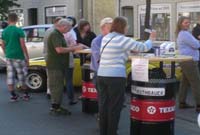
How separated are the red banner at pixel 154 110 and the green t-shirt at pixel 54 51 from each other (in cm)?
248

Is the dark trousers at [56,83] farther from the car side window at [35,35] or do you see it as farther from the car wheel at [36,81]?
the car side window at [35,35]

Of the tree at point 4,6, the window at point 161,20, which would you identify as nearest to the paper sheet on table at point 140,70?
the window at point 161,20

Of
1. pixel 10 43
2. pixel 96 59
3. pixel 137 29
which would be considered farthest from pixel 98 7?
pixel 96 59

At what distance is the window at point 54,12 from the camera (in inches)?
1233

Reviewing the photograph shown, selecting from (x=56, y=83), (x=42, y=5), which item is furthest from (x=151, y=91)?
(x=42, y=5)

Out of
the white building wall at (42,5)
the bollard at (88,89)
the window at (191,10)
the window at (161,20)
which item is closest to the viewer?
the bollard at (88,89)

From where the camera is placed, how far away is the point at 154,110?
22.9 feet

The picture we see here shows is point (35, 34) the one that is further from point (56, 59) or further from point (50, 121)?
point (50, 121)

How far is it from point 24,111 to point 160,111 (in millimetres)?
3638

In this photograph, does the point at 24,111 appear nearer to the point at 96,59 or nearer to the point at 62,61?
the point at 62,61

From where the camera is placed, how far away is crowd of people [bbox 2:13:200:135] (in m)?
6.91

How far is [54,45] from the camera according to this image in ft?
29.9

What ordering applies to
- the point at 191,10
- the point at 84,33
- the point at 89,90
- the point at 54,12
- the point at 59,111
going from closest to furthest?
the point at 89,90, the point at 59,111, the point at 84,33, the point at 191,10, the point at 54,12

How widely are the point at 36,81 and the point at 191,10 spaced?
10.1 meters
